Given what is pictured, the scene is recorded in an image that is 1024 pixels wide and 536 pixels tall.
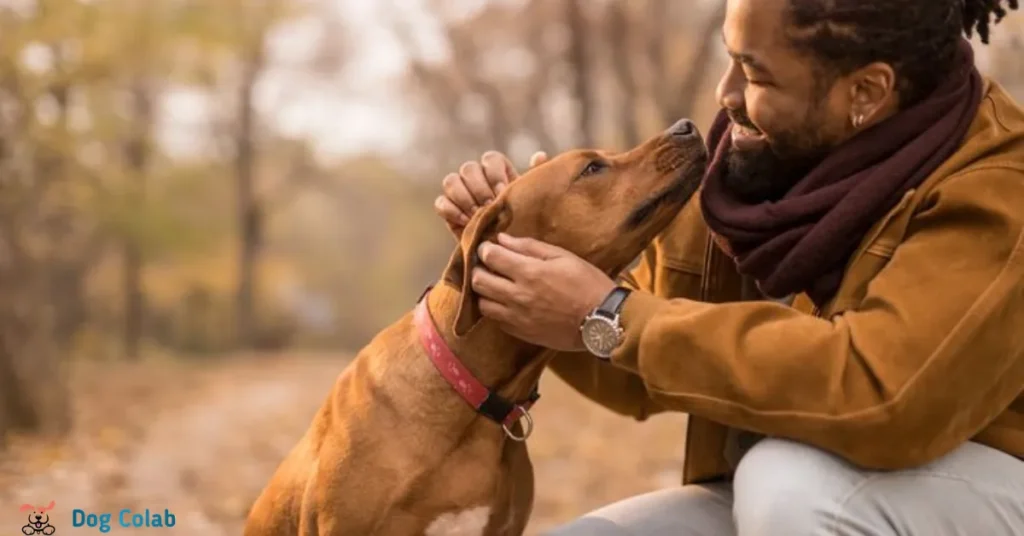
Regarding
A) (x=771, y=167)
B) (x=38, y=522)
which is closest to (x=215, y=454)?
(x=38, y=522)

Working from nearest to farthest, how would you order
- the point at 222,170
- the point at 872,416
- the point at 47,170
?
the point at 872,416
the point at 47,170
the point at 222,170

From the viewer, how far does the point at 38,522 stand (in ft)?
11.5

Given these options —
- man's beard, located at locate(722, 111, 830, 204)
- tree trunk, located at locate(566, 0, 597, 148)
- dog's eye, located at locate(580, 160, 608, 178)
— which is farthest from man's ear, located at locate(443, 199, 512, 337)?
tree trunk, located at locate(566, 0, 597, 148)

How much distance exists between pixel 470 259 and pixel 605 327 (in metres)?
0.27

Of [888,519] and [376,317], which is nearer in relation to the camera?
[888,519]

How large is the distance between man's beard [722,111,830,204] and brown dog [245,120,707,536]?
8 cm

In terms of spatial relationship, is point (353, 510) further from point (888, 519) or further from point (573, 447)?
point (573, 447)

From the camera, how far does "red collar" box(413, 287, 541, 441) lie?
1.86 m

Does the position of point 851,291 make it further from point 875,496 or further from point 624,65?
point 624,65

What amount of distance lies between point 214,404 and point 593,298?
20.0ft

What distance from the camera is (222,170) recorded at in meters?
10.1

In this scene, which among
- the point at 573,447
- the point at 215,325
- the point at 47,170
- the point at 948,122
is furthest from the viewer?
the point at 215,325

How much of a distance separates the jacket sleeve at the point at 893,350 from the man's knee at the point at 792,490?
4 centimetres

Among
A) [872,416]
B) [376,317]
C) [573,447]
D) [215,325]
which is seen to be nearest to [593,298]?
[872,416]
